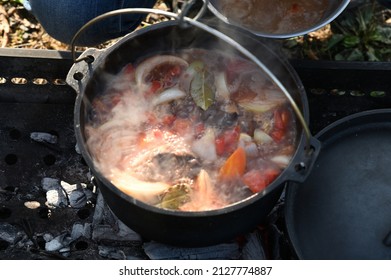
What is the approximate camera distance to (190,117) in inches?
87.4

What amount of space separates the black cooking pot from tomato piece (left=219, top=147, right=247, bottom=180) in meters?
0.16

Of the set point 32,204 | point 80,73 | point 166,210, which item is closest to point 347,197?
point 166,210

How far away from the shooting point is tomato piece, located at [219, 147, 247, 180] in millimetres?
2068

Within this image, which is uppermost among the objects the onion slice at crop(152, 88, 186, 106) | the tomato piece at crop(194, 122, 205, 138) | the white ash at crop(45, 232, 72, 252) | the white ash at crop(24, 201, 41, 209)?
the onion slice at crop(152, 88, 186, 106)

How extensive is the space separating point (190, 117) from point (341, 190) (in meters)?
0.64

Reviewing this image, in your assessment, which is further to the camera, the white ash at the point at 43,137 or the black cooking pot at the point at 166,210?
the white ash at the point at 43,137

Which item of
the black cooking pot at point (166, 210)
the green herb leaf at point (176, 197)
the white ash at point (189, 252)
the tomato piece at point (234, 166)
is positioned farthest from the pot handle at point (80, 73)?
the white ash at point (189, 252)

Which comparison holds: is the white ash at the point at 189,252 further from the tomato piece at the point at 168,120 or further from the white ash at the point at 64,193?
the tomato piece at the point at 168,120

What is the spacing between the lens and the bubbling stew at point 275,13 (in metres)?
2.55

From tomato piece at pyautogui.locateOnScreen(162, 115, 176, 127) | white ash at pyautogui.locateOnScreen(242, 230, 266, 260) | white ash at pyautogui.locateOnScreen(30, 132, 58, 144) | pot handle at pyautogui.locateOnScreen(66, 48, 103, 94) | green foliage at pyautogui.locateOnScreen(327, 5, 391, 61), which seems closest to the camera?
pot handle at pyautogui.locateOnScreen(66, 48, 103, 94)

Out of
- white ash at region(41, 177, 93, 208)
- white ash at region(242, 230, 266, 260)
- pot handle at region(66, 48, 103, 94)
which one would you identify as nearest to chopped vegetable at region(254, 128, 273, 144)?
white ash at region(242, 230, 266, 260)

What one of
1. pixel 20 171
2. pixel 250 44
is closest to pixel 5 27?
pixel 20 171

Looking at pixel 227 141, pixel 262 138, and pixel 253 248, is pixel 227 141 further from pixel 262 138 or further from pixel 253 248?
pixel 253 248

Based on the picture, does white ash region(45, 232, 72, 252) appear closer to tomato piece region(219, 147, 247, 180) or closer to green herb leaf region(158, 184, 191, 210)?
green herb leaf region(158, 184, 191, 210)
